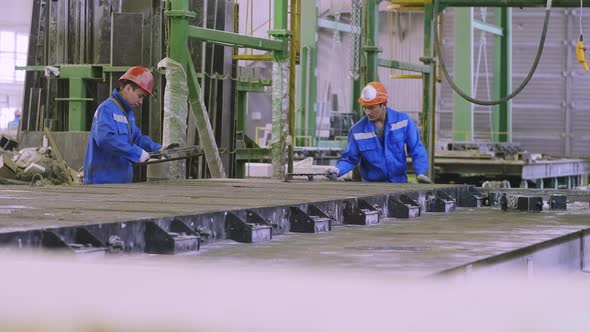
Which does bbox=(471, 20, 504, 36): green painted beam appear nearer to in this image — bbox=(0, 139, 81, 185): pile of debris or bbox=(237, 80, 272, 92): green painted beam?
bbox=(237, 80, 272, 92): green painted beam

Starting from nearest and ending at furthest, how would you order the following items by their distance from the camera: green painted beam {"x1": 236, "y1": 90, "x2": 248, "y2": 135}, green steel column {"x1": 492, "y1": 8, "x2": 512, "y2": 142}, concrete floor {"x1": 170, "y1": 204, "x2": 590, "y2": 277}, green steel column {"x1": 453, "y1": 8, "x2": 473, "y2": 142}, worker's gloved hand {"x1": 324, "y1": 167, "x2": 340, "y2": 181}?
1. concrete floor {"x1": 170, "y1": 204, "x2": 590, "y2": 277}
2. worker's gloved hand {"x1": 324, "y1": 167, "x2": 340, "y2": 181}
3. green painted beam {"x1": 236, "y1": 90, "x2": 248, "y2": 135}
4. green steel column {"x1": 492, "y1": 8, "x2": 512, "y2": 142}
5. green steel column {"x1": 453, "y1": 8, "x2": 473, "y2": 142}

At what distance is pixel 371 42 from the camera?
11.3m

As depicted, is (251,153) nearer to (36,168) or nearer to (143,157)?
(36,168)

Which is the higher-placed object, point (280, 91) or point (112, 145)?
point (280, 91)

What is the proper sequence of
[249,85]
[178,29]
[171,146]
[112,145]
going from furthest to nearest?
1. [249,85]
2. [178,29]
3. [171,146]
4. [112,145]

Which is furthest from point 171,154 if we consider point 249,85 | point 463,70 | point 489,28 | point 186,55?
point 463,70

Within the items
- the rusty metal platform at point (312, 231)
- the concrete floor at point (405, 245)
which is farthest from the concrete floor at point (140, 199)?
the concrete floor at point (405, 245)

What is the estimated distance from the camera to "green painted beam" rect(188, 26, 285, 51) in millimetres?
8497

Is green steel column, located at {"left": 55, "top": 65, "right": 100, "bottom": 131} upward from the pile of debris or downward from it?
upward

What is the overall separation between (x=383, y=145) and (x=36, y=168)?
13.4ft

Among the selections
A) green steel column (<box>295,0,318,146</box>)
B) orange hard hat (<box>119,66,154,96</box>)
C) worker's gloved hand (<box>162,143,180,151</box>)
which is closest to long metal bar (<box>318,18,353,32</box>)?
green steel column (<box>295,0,318,146</box>)

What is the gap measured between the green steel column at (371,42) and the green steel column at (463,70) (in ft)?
46.2

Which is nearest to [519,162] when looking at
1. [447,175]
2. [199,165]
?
[447,175]

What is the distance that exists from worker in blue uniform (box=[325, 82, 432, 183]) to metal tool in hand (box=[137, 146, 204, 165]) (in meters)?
1.34
